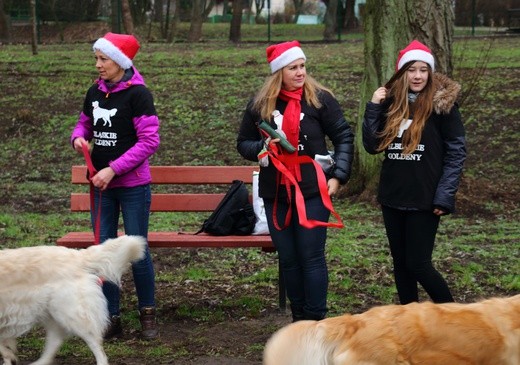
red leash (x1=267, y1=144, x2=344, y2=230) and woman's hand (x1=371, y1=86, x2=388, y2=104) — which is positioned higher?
woman's hand (x1=371, y1=86, x2=388, y2=104)

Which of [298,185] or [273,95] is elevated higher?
[273,95]

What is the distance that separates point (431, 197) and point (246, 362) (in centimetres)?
155

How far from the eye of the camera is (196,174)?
7387mm

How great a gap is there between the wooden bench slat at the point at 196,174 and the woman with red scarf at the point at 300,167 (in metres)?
1.50

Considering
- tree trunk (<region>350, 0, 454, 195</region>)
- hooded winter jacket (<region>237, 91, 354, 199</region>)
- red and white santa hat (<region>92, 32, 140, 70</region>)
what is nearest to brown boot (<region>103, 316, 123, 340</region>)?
hooded winter jacket (<region>237, 91, 354, 199</region>)

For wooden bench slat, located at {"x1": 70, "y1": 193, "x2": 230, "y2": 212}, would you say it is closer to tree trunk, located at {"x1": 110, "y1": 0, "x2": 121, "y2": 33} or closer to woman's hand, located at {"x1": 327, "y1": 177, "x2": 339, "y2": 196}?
woman's hand, located at {"x1": 327, "y1": 177, "x2": 339, "y2": 196}

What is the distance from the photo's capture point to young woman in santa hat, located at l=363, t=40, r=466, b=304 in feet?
18.0

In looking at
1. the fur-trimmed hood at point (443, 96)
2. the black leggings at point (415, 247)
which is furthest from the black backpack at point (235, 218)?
the fur-trimmed hood at point (443, 96)

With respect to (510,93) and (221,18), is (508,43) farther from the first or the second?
(221,18)

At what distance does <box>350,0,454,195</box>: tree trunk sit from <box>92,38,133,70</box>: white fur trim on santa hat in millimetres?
4951

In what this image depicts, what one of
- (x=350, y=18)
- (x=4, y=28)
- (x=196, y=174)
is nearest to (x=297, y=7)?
(x=350, y=18)

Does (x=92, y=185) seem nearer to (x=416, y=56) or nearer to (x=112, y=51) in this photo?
(x=112, y=51)

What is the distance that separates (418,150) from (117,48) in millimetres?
2104

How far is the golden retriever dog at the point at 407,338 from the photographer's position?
A: 13.1ft
